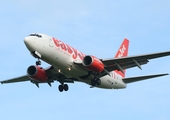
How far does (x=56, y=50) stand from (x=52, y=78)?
260 inches

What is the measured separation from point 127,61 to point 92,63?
3.80 meters

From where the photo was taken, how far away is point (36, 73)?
53250 millimetres

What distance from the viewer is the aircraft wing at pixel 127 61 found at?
49.9 metres

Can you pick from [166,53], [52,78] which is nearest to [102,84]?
[52,78]

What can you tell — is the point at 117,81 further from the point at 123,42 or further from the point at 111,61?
the point at 123,42

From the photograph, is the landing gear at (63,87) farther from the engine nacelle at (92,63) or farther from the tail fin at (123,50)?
the tail fin at (123,50)

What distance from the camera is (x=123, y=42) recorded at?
6391cm

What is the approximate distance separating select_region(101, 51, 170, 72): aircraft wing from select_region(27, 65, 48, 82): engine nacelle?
6.94 meters

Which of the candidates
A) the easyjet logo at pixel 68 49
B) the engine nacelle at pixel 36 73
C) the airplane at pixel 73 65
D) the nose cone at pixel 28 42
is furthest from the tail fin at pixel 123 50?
the nose cone at pixel 28 42

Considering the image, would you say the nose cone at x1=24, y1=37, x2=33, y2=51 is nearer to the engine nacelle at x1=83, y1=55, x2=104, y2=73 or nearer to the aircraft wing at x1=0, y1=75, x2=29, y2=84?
the engine nacelle at x1=83, y1=55, x2=104, y2=73

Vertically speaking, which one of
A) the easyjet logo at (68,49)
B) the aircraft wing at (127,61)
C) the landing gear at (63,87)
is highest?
the easyjet logo at (68,49)

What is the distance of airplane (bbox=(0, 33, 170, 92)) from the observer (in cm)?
4834

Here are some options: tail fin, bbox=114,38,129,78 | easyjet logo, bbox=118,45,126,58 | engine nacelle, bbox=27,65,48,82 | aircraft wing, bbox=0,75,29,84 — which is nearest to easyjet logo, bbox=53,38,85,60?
engine nacelle, bbox=27,65,48,82

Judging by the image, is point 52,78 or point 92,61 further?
point 52,78
